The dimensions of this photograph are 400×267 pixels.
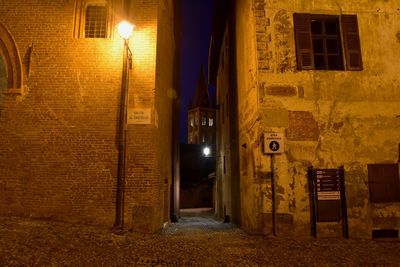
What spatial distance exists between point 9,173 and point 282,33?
8.35 m

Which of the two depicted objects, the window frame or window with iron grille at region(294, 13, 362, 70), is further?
the window frame

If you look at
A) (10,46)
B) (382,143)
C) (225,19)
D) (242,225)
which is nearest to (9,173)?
(10,46)

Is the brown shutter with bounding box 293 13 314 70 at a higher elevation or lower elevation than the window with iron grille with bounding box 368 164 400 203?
higher

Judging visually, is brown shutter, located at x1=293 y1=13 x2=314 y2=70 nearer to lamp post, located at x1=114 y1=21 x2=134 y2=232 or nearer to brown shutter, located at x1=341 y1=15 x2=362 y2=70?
brown shutter, located at x1=341 y1=15 x2=362 y2=70

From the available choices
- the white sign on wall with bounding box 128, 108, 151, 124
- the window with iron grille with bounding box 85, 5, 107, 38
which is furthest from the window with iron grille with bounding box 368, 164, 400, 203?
the window with iron grille with bounding box 85, 5, 107, 38

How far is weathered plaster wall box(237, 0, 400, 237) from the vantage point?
27.3ft

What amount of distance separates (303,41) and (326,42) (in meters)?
0.88

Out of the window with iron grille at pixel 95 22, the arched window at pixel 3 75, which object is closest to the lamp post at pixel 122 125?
the window with iron grille at pixel 95 22

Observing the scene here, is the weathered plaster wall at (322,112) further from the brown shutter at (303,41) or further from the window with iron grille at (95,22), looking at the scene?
the window with iron grille at (95,22)

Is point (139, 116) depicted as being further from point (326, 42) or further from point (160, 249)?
point (326, 42)

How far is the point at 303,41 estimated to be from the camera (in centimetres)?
896

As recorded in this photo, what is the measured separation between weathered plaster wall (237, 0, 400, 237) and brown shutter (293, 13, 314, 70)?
6.3 inches

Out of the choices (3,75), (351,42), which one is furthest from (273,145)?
(3,75)

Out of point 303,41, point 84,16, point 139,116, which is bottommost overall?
point 139,116
